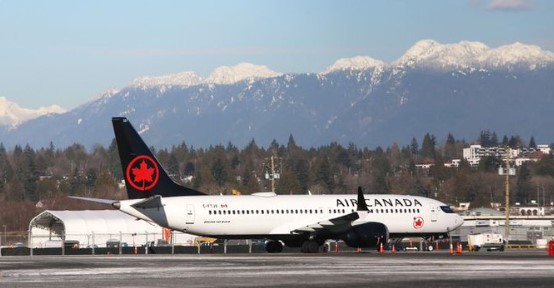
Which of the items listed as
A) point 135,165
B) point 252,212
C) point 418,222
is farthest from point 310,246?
point 135,165

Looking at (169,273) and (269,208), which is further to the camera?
(269,208)

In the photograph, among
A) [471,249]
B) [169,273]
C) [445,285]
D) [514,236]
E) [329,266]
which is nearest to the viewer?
[445,285]

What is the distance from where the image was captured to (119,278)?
157ft

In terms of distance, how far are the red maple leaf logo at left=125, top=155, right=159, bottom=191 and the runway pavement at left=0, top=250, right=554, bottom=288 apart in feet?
45.2

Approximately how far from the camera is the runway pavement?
148 ft

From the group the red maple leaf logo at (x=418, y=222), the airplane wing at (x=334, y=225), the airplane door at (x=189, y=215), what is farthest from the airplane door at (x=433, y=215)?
the airplane door at (x=189, y=215)

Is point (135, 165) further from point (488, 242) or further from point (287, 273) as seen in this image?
point (287, 273)

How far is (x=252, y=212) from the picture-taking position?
7944cm

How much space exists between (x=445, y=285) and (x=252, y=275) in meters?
8.71

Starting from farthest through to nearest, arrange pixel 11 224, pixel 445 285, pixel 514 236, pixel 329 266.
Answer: pixel 11 224 → pixel 514 236 → pixel 329 266 → pixel 445 285

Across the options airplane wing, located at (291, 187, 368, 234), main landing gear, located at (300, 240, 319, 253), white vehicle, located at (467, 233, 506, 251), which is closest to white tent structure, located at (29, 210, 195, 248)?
white vehicle, located at (467, 233, 506, 251)

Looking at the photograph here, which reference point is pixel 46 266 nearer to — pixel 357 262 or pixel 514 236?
pixel 357 262

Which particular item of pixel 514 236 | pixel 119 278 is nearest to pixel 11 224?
pixel 514 236

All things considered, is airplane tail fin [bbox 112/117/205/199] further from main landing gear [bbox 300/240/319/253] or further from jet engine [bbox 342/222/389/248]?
jet engine [bbox 342/222/389/248]
